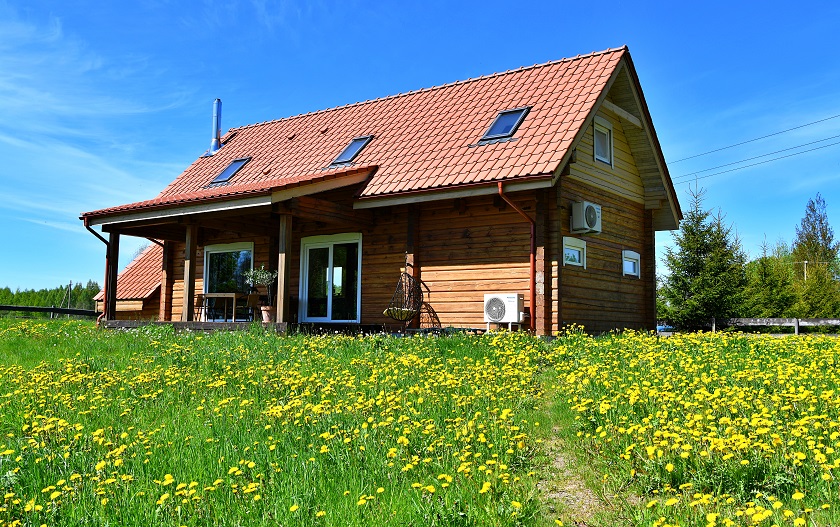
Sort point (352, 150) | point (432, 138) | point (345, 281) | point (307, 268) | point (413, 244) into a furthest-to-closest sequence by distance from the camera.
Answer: point (352, 150) → point (307, 268) → point (345, 281) → point (432, 138) → point (413, 244)

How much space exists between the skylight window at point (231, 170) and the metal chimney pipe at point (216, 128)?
7.64ft

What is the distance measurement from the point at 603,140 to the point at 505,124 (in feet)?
8.60

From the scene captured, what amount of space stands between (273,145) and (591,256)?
9.75m

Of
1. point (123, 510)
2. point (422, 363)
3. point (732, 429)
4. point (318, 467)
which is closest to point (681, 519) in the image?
point (732, 429)

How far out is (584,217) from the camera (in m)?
14.4

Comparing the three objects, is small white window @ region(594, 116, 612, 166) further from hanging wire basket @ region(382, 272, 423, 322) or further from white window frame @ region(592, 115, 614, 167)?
hanging wire basket @ region(382, 272, 423, 322)

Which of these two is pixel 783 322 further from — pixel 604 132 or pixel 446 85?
pixel 446 85

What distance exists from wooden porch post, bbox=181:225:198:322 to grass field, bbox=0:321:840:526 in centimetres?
657

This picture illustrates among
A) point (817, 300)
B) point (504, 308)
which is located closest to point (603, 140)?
point (504, 308)

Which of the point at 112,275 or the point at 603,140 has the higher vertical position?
the point at 603,140

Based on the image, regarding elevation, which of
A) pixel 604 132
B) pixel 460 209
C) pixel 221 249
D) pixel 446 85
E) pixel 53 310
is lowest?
pixel 53 310

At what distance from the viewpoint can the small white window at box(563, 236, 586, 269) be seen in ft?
47.3

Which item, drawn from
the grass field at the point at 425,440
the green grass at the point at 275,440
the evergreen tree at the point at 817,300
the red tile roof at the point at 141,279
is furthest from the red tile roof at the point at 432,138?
the evergreen tree at the point at 817,300

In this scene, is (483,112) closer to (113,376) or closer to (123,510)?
(113,376)
